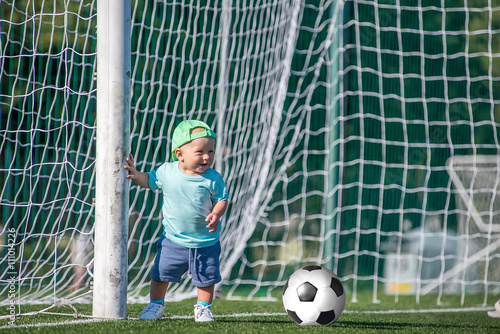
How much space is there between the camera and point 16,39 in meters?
4.89

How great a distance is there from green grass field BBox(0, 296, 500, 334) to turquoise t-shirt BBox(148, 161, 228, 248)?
421mm

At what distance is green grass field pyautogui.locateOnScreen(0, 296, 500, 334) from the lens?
2.89 meters

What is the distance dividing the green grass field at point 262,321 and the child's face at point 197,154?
77cm

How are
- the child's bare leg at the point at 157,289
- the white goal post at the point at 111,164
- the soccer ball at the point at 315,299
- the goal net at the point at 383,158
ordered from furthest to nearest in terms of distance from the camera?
the goal net at the point at 383,158, the child's bare leg at the point at 157,289, the soccer ball at the point at 315,299, the white goal post at the point at 111,164

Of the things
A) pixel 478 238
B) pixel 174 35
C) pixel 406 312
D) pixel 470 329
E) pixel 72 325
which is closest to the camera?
pixel 72 325

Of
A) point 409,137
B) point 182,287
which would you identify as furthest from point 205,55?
point 409,137

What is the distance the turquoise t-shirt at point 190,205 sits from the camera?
324cm

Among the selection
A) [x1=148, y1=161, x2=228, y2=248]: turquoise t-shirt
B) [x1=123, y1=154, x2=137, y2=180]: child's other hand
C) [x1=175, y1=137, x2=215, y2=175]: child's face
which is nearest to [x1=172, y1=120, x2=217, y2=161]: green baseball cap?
[x1=175, y1=137, x2=215, y2=175]: child's face

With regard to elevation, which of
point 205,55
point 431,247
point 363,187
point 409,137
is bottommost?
point 431,247

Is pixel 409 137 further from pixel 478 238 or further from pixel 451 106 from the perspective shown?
pixel 478 238

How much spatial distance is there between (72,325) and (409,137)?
492cm

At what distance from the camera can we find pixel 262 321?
137 inches

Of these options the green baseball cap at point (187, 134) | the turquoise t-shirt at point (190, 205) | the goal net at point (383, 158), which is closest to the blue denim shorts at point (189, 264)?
the turquoise t-shirt at point (190, 205)

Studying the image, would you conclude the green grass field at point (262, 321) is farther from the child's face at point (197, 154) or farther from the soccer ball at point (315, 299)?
the child's face at point (197, 154)
